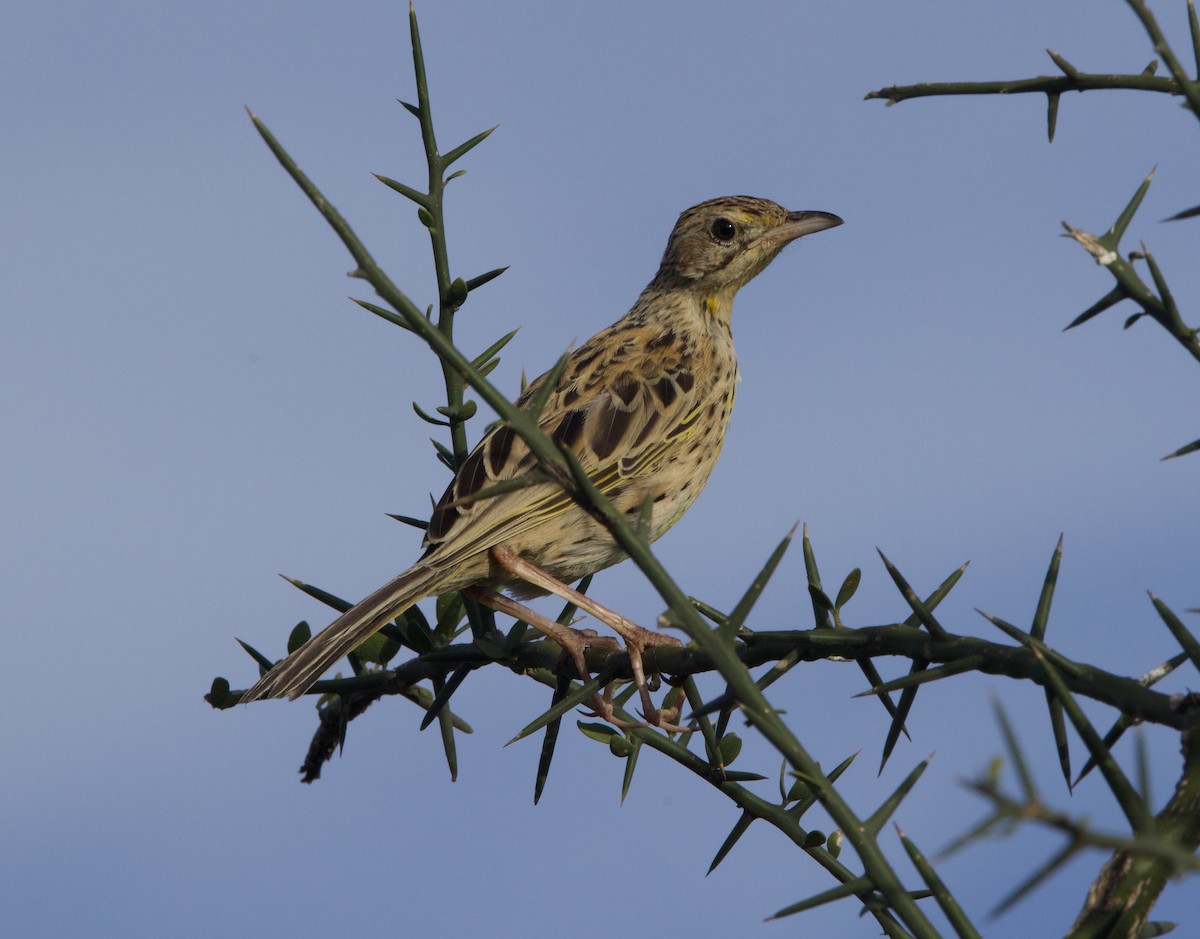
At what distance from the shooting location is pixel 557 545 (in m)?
5.71

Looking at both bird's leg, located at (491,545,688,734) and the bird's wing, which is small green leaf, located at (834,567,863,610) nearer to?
bird's leg, located at (491,545,688,734)

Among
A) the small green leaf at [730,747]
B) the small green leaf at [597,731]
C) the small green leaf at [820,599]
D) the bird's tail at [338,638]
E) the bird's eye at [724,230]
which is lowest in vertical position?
the small green leaf at [730,747]

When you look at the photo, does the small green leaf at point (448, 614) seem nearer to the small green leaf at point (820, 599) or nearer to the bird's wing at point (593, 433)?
the bird's wing at point (593, 433)

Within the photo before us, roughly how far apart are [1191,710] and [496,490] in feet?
3.59

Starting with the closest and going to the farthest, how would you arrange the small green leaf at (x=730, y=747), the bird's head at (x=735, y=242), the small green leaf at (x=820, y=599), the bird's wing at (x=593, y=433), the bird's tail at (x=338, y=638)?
the small green leaf at (x=820, y=599) → the small green leaf at (x=730, y=747) → the bird's tail at (x=338, y=638) → the bird's wing at (x=593, y=433) → the bird's head at (x=735, y=242)

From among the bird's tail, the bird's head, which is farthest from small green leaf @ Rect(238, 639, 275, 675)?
the bird's head

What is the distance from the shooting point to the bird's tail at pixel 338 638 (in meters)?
4.03

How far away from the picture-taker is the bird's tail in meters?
4.03

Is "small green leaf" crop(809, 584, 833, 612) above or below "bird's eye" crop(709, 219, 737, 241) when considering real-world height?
below

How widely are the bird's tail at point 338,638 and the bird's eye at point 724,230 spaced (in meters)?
3.49

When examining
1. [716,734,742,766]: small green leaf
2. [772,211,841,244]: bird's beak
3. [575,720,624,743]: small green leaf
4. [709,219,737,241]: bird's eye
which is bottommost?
[716,734,742,766]: small green leaf

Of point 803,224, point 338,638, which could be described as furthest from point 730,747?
point 803,224

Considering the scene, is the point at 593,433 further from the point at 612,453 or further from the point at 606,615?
the point at 606,615

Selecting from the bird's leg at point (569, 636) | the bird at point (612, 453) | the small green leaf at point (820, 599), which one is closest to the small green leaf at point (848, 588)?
the small green leaf at point (820, 599)
